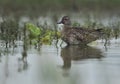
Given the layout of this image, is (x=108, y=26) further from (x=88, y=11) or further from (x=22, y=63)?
(x=22, y=63)

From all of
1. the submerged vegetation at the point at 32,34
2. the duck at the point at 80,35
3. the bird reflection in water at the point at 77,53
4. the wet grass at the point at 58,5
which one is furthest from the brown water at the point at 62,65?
the wet grass at the point at 58,5

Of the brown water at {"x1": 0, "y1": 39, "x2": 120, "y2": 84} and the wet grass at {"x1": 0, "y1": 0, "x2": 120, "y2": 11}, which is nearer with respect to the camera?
the brown water at {"x1": 0, "y1": 39, "x2": 120, "y2": 84}

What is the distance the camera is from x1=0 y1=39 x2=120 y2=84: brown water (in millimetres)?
8875

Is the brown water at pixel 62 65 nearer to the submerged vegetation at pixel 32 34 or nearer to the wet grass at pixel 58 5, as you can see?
the submerged vegetation at pixel 32 34

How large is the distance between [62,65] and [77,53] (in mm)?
1405

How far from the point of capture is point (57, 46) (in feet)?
41.8

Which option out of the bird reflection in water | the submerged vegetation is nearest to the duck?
the submerged vegetation

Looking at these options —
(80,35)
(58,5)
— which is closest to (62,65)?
(80,35)

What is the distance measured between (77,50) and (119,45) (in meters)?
0.98

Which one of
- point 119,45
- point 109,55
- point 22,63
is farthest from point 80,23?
point 22,63

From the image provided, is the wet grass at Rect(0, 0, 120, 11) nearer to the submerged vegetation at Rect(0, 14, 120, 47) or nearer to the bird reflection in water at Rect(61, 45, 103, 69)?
the submerged vegetation at Rect(0, 14, 120, 47)

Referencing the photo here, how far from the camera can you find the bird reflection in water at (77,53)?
10667 mm

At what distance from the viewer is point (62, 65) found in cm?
1016

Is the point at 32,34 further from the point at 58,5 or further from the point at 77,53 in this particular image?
the point at 58,5
